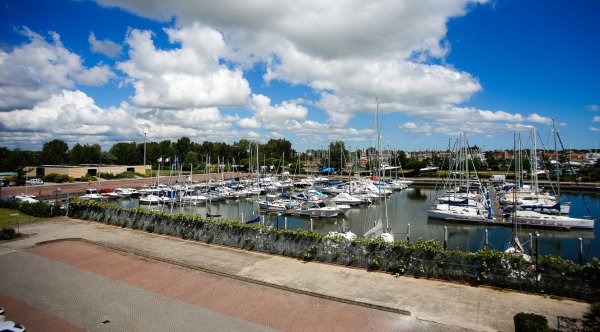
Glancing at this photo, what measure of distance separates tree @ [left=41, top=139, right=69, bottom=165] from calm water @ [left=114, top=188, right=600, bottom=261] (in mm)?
67188

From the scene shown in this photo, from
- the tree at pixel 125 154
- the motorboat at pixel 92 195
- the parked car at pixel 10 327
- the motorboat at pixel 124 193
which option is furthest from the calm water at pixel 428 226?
the tree at pixel 125 154

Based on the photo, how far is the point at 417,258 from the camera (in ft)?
56.7

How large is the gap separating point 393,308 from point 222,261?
10212 mm

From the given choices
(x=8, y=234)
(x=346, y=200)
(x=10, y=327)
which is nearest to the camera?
(x=10, y=327)

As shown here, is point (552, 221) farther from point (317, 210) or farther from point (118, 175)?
point (118, 175)

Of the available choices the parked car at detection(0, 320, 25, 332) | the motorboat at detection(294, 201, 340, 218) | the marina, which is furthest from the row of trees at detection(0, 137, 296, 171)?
the parked car at detection(0, 320, 25, 332)

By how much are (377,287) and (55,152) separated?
423ft

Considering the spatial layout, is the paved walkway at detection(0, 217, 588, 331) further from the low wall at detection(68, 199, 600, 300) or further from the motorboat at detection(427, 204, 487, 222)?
the motorboat at detection(427, 204, 487, 222)

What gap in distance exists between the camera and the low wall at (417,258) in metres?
14.7

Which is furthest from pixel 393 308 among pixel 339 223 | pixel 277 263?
pixel 339 223

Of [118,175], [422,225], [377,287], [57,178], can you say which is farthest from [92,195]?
[377,287]

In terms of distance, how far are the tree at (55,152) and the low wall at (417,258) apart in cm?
10923

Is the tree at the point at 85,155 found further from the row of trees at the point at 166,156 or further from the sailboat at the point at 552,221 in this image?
the sailboat at the point at 552,221

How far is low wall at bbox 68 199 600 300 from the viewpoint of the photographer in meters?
14.7
